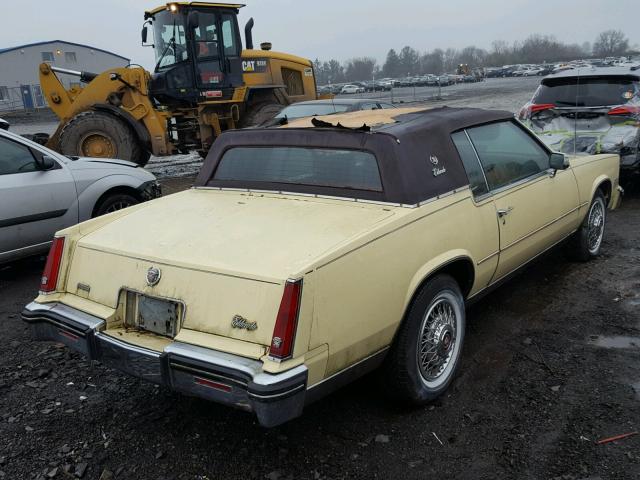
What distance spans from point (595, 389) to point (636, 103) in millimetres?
5570

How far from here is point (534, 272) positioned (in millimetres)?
5277

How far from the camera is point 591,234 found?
5.34m

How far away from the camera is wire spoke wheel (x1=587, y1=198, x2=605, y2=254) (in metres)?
5.27

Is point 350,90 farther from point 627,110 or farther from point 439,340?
point 439,340

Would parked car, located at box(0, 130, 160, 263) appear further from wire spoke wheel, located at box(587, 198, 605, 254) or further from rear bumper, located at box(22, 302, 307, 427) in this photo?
wire spoke wheel, located at box(587, 198, 605, 254)

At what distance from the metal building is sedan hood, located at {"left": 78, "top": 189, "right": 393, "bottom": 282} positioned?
166ft

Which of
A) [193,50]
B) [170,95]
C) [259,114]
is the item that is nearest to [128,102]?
[170,95]

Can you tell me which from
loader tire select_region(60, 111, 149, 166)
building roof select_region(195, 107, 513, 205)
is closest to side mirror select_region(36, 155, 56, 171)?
building roof select_region(195, 107, 513, 205)

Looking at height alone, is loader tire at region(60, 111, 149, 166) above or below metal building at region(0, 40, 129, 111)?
below

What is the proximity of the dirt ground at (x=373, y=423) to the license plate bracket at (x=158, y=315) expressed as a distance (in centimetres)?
64

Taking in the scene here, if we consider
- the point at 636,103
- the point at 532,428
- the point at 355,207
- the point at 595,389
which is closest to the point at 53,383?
the point at 355,207

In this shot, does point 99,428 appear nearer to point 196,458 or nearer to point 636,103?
point 196,458

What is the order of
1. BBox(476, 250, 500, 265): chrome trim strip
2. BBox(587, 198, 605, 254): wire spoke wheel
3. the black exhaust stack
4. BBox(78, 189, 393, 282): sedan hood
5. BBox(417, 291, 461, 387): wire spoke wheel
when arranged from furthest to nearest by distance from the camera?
the black exhaust stack, BBox(587, 198, 605, 254): wire spoke wheel, BBox(476, 250, 500, 265): chrome trim strip, BBox(417, 291, 461, 387): wire spoke wheel, BBox(78, 189, 393, 282): sedan hood

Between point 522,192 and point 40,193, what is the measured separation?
456cm
